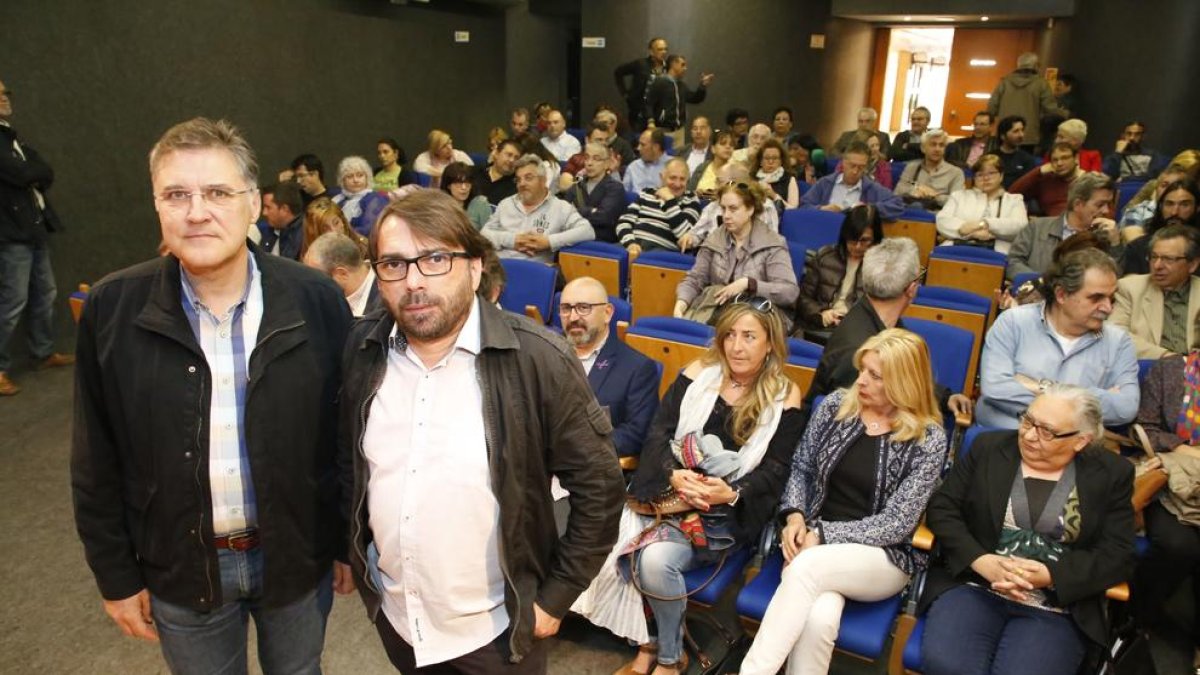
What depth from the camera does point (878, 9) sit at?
11.3 meters

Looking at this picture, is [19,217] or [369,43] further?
[369,43]

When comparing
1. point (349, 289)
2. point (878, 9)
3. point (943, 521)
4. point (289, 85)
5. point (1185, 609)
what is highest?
point (878, 9)

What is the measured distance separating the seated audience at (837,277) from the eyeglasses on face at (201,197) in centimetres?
341

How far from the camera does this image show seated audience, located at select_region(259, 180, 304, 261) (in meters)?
4.80

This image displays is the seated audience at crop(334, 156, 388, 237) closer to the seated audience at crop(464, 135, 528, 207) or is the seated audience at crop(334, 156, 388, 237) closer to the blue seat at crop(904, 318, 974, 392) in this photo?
the seated audience at crop(464, 135, 528, 207)

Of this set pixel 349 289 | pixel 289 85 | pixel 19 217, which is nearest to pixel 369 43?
pixel 289 85

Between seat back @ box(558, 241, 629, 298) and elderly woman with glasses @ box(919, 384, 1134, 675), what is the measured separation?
2827mm

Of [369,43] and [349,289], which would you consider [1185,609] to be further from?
[369,43]

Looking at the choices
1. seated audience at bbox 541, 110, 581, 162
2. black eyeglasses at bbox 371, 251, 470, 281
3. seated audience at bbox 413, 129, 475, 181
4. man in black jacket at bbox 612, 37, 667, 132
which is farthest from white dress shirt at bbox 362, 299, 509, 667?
man in black jacket at bbox 612, 37, 667, 132

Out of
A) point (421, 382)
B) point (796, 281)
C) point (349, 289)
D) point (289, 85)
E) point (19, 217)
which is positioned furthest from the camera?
point (289, 85)

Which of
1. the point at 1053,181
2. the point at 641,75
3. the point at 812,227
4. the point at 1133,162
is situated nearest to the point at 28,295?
the point at 812,227

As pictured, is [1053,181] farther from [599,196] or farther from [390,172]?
[390,172]

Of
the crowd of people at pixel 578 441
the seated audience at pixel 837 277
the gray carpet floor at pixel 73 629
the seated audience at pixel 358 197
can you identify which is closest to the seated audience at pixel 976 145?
the crowd of people at pixel 578 441

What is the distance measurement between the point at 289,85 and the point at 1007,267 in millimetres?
6506
